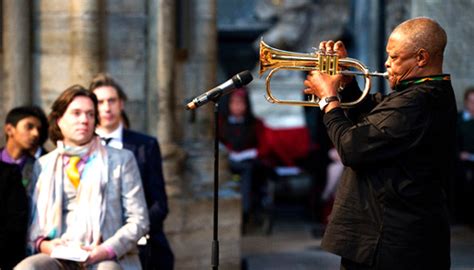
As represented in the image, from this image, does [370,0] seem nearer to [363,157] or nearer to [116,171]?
[116,171]

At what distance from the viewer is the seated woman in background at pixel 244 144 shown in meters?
10.9

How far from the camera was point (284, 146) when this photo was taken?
11523 millimetres

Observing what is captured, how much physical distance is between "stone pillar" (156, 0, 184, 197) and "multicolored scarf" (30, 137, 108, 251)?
2039 millimetres

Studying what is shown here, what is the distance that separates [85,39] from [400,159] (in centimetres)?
378

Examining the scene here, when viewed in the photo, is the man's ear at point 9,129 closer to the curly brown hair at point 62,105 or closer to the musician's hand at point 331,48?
the curly brown hair at point 62,105

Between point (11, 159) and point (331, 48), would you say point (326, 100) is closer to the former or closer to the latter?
point (331, 48)

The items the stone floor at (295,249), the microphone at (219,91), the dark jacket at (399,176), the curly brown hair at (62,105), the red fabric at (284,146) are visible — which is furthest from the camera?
the red fabric at (284,146)

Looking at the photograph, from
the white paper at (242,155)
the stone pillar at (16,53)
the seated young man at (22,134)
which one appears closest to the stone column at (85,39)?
the stone pillar at (16,53)

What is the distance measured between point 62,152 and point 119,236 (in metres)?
0.53

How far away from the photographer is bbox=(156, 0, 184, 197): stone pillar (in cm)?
855

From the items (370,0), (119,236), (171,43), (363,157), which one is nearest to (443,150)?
(363,157)

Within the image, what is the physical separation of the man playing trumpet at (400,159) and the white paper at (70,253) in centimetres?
165

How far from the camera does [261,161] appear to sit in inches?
440

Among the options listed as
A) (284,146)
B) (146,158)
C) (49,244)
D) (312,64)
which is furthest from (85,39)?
(284,146)
